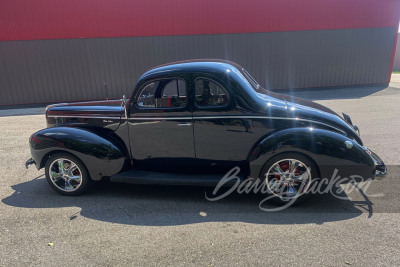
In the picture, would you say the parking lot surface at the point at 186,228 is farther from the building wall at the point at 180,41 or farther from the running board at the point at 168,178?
the building wall at the point at 180,41

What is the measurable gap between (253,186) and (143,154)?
169cm

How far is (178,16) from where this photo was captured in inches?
504

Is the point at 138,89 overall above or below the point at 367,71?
above

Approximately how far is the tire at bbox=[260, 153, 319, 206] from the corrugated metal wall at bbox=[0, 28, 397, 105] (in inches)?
418

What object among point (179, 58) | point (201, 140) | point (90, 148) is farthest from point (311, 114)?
point (179, 58)

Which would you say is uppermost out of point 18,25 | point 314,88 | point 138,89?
point 18,25

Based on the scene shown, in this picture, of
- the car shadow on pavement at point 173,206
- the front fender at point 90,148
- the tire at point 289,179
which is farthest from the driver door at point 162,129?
the tire at point 289,179

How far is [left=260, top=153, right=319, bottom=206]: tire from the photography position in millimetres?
3680

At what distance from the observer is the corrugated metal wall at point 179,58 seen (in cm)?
1252

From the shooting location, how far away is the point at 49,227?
11.5 ft

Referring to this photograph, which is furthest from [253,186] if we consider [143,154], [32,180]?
[32,180]

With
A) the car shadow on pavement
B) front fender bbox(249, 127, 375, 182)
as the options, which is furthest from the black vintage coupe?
the car shadow on pavement

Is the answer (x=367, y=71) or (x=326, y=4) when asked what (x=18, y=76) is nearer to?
(x=326, y=4)

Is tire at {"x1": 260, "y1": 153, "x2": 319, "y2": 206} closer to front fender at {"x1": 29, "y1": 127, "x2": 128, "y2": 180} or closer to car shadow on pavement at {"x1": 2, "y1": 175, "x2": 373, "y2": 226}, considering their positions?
car shadow on pavement at {"x1": 2, "y1": 175, "x2": 373, "y2": 226}
